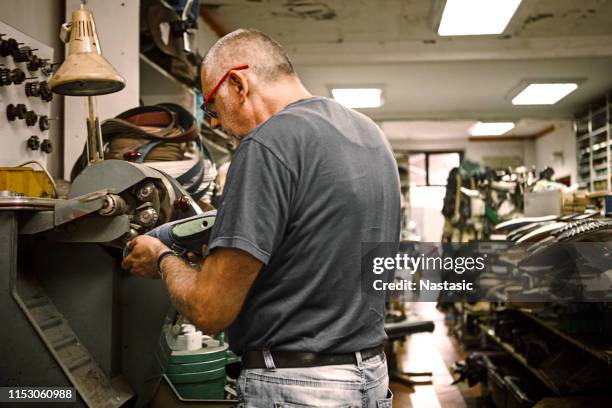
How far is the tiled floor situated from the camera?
4461 millimetres

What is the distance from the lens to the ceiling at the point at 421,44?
4.89 meters

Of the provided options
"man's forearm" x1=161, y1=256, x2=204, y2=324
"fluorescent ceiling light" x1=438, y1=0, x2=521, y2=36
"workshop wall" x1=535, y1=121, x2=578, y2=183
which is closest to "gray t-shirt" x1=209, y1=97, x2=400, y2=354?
"man's forearm" x1=161, y1=256, x2=204, y2=324

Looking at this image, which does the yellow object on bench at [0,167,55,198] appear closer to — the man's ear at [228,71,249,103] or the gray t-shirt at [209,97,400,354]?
the man's ear at [228,71,249,103]

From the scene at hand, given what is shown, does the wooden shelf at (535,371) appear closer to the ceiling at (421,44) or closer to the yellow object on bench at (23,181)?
the ceiling at (421,44)

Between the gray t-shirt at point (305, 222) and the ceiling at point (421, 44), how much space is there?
329 cm

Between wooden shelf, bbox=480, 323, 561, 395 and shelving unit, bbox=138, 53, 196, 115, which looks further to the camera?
shelving unit, bbox=138, 53, 196, 115

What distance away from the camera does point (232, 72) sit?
1.25 metres

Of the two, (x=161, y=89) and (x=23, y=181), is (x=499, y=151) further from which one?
(x=23, y=181)

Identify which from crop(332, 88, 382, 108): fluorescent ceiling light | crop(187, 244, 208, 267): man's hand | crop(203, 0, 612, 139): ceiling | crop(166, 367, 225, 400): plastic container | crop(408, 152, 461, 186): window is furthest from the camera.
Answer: crop(408, 152, 461, 186): window

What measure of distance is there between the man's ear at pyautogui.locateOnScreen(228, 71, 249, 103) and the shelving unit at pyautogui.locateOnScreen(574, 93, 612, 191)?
21.8ft

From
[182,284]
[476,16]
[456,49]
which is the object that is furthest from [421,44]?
[182,284]

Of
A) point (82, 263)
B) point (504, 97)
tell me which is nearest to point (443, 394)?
point (82, 263)

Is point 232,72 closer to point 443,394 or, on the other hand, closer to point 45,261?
point 45,261

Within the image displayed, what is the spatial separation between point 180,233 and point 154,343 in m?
0.52
